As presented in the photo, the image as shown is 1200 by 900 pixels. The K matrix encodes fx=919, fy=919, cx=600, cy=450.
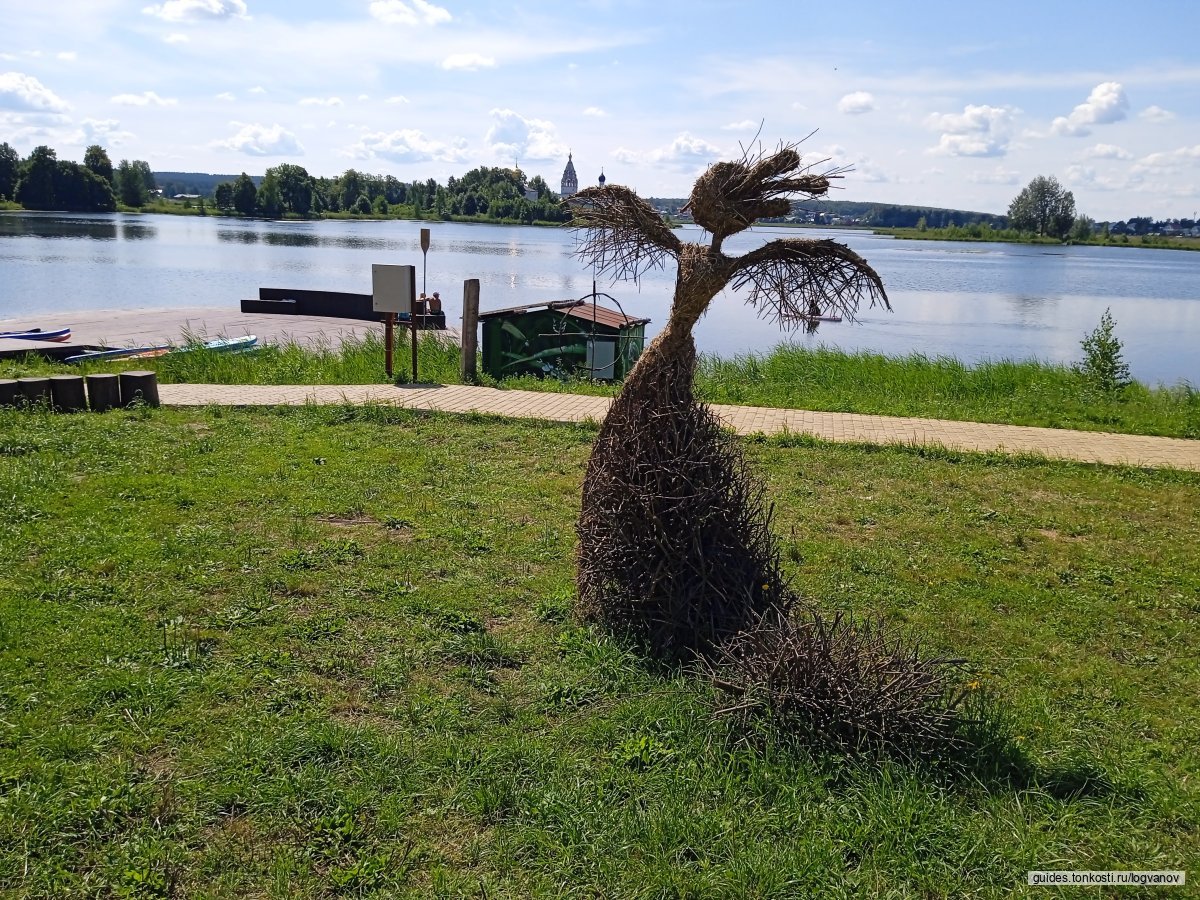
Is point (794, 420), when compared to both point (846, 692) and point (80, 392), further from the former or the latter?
point (80, 392)

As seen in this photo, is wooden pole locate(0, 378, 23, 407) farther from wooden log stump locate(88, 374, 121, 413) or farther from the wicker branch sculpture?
the wicker branch sculpture

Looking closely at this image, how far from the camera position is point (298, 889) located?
2725 millimetres

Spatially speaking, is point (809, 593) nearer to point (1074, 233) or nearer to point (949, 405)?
point (949, 405)

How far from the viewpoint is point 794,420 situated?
1047 centimetres

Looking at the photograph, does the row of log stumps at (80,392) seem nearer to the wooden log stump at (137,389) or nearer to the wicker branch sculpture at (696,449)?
the wooden log stump at (137,389)

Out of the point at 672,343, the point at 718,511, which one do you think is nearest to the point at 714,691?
the point at 718,511

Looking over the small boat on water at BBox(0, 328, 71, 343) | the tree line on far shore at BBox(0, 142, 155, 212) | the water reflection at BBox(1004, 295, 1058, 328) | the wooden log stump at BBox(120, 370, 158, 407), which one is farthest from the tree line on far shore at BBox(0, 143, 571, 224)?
the wooden log stump at BBox(120, 370, 158, 407)

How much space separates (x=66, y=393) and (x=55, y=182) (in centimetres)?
9087

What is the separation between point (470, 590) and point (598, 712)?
4.83ft

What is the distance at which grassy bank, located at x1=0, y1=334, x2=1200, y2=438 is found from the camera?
446 inches

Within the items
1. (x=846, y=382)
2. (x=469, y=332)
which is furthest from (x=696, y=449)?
(x=846, y=382)

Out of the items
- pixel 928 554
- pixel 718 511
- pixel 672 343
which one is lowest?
pixel 928 554

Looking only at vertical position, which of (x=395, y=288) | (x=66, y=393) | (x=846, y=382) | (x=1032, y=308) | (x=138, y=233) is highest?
(x=138, y=233)

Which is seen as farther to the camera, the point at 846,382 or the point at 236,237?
the point at 236,237
